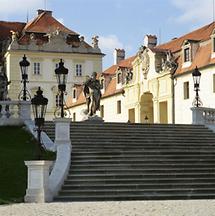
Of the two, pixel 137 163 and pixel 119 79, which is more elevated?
pixel 119 79

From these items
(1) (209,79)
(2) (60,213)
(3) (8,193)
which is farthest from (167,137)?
(1) (209,79)

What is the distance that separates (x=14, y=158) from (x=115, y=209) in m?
6.49

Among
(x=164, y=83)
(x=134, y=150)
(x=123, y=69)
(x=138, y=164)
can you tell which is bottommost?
(x=138, y=164)

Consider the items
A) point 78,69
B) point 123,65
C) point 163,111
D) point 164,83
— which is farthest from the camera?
point 78,69

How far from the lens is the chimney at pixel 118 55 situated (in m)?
67.9

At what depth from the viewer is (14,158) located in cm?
2027

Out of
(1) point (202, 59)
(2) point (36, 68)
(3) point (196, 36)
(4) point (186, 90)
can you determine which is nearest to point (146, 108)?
(4) point (186, 90)

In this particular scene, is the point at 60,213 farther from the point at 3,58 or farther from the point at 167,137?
the point at 3,58

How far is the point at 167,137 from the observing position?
25391 millimetres

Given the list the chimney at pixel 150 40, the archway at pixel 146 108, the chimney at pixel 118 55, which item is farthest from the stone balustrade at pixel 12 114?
the chimney at pixel 118 55

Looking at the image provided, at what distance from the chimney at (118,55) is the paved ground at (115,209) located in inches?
2043

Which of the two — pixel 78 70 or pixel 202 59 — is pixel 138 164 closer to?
pixel 202 59

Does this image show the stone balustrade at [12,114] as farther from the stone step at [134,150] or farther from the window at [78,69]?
the window at [78,69]

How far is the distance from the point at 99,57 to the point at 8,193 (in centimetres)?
5449
